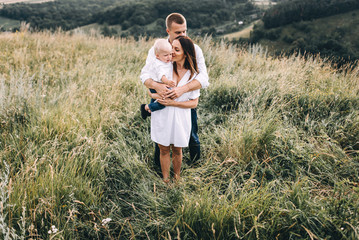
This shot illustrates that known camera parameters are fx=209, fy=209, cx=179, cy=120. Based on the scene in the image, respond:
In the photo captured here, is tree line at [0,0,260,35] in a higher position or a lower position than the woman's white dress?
higher

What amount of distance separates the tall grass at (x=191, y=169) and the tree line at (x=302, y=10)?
257 feet

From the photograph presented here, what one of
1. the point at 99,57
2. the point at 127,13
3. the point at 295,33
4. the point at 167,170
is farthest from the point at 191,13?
Answer: the point at 167,170

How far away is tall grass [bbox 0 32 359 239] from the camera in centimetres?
169

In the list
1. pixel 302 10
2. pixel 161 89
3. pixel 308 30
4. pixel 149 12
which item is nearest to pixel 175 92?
pixel 161 89

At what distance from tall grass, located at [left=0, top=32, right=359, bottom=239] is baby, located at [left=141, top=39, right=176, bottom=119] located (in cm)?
78

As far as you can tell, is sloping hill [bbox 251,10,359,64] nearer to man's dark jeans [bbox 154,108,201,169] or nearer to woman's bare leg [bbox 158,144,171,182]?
man's dark jeans [bbox 154,108,201,169]

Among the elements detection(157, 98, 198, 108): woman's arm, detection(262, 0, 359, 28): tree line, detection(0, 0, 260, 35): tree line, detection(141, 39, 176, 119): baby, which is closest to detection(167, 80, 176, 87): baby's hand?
detection(141, 39, 176, 119): baby

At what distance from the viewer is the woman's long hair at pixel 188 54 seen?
2.01 metres

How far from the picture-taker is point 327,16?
73.9 metres

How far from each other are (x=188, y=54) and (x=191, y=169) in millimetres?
1259

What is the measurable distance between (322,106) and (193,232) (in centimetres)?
326

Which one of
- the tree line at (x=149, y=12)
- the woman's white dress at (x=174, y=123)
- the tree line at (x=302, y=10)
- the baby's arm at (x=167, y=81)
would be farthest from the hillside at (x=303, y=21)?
the baby's arm at (x=167, y=81)

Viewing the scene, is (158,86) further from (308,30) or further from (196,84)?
(308,30)

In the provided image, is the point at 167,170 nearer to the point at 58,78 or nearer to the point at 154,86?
the point at 154,86
